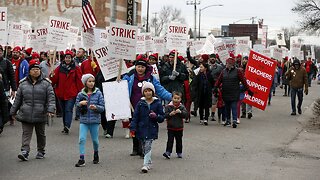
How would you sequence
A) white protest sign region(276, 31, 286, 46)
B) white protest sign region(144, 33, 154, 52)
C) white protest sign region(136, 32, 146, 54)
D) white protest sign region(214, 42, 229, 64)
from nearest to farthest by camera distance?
1. white protest sign region(214, 42, 229, 64)
2. white protest sign region(136, 32, 146, 54)
3. white protest sign region(144, 33, 154, 52)
4. white protest sign region(276, 31, 286, 46)

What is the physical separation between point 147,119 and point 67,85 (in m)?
3.98

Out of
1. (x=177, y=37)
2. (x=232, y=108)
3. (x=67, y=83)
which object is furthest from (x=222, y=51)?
(x=67, y=83)

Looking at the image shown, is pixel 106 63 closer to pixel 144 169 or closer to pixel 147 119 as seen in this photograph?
pixel 147 119

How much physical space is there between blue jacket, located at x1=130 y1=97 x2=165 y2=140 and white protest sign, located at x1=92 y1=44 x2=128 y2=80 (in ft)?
9.25

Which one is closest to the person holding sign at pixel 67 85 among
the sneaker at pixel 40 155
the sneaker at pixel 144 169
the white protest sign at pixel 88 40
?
the white protest sign at pixel 88 40

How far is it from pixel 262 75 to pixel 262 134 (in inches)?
137

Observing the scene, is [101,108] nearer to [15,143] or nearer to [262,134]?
[15,143]

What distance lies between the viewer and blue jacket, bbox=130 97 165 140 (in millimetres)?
8953

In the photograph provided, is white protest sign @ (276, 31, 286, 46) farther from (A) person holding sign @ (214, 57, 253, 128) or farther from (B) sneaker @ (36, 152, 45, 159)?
(B) sneaker @ (36, 152, 45, 159)

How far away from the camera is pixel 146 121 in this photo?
29.5 ft

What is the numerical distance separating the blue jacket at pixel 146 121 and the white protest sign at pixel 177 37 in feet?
21.8

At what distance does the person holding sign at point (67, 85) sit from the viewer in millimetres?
12477

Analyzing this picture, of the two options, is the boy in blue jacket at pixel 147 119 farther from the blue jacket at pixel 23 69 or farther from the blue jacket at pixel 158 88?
the blue jacket at pixel 23 69

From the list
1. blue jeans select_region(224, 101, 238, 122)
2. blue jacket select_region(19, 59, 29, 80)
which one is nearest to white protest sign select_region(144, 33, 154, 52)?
blue jacket select_region(19, 59, 29, 80)
